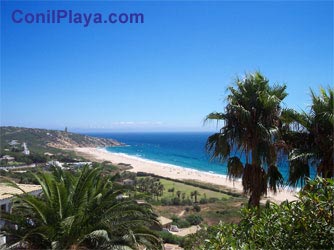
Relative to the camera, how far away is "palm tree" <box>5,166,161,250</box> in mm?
7708

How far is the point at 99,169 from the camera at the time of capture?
9719 mm

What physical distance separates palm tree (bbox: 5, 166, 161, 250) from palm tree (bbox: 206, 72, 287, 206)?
2.92 meters

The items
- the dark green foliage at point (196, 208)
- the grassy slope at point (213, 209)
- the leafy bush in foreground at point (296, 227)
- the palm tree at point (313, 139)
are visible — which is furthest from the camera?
the dark green foliage at point (196, 208)

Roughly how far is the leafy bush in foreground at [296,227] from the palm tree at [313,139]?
3.42m

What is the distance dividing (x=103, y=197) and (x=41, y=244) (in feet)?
6.06

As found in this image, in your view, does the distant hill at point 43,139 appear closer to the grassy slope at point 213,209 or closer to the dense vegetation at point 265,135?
the grassy slope at point 213,209

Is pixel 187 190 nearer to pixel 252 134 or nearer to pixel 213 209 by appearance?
pixel 213 209

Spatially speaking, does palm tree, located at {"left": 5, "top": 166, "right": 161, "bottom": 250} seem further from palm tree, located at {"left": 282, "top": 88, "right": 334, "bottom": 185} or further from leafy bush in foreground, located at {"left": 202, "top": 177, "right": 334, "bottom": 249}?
leafy bush in foreground, located at {"left": 202, "top": 177, "right": 334, "bottom": 249}

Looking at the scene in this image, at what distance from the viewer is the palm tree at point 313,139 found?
6383mm

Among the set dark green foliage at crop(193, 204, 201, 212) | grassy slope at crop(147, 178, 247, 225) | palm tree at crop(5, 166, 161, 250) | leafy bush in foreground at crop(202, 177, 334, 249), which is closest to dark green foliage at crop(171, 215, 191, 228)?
grassy slope at crop(147, 178, 247, 225)

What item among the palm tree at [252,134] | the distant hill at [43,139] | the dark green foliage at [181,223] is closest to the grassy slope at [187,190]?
the dark green foliage at [181,223]

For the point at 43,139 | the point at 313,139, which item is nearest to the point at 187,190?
the point at 313,139

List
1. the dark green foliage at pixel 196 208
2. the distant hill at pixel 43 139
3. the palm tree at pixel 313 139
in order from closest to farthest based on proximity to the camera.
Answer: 1. the palm tree at pixel 313 139
2. the dark green foliage at pixel 196 208
3. the distant hill at pixel 43 139

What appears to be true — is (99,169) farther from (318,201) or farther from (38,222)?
(318,201)
